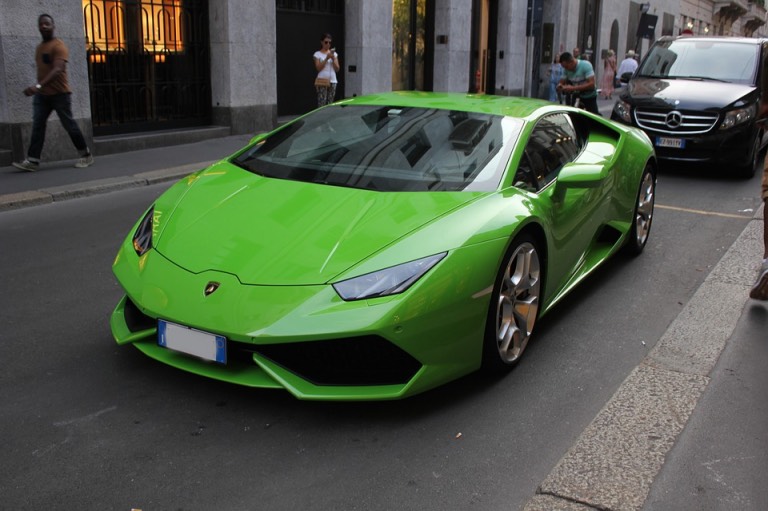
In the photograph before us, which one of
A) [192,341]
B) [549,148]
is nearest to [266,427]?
[192,341]

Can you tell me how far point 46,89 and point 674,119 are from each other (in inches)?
315

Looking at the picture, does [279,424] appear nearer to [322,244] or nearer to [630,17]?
[322,244]

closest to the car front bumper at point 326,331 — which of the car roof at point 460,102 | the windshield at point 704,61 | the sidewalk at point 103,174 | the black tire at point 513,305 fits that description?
the black tire at point 513,305

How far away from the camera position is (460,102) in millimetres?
5059

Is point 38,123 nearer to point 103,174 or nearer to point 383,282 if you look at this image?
point 103,174

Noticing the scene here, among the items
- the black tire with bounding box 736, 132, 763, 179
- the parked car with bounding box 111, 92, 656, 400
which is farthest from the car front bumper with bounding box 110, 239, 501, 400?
the black tire with bounding box 736, 132, 763, 179

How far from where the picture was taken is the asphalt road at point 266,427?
2.96m

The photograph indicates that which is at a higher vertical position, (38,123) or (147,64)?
(147,64)

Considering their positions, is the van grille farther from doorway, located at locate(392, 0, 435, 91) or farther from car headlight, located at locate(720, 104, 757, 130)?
doorway, located at locate(392, 0, 435, 91)

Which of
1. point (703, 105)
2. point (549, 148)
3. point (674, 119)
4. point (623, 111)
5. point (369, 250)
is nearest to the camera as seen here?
point (369, 250)

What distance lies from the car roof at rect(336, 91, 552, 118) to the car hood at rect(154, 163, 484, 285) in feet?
3.34

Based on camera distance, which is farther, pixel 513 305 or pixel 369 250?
pixel 513 305

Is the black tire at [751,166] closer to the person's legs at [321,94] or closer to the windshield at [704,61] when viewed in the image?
the windshield at [704,61]

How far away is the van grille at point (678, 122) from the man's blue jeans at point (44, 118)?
745cm
